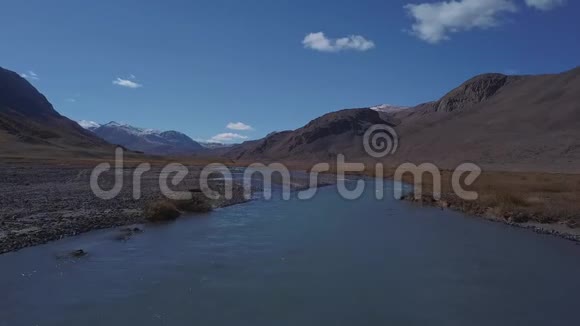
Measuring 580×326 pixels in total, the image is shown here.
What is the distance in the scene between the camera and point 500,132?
93.6 m

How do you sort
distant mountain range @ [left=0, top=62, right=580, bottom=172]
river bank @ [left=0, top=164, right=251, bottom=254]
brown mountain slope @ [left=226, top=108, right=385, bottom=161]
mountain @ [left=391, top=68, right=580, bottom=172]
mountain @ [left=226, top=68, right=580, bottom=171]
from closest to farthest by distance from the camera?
river bank @ [left=0, top=164, right=251, bottom=254], mountain @ [left=391, top=68, right=580, bottom=172], mountain @ [left=226, top=68, right=580, bottom=171], distant mountain range @ [left=0, top=62, right=580, bottom=172], brown mountain slope @ [left=226, top=108, right=385, bottom=161]

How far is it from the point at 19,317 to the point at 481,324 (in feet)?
31.7

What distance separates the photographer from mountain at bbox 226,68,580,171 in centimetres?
7362

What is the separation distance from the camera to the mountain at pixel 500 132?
73625 millimetres

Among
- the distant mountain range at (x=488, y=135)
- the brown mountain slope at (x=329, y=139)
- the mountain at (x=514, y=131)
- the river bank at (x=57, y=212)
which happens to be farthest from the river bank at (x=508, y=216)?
the brown mountain slope at (x=329, y=139)

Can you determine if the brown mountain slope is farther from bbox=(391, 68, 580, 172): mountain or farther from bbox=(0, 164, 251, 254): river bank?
bbox=(0, 164, 251, 254): river bank

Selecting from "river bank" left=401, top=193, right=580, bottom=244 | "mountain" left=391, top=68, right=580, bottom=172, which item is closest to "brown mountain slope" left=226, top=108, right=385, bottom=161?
"mountain" left=391, top=68, right=580, bottom=172

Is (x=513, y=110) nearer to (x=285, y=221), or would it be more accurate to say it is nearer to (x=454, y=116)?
(x=454, y=116)

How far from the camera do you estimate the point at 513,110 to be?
107 meters

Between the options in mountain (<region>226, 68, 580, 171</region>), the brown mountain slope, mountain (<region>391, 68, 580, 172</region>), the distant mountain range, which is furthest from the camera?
the brown mountain slope

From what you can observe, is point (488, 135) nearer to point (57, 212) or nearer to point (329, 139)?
point (329, 139)

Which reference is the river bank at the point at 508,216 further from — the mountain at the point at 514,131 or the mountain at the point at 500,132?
the mountain at the point at 500,132

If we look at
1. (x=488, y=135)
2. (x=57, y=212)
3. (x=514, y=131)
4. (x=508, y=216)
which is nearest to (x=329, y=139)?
(x=488, y=135)

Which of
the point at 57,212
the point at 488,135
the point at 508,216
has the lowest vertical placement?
the point at 508,216
